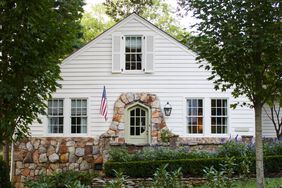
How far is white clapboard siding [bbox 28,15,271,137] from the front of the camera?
15352mm

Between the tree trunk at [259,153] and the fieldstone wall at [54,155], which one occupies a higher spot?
the tree trunk at [259,153]

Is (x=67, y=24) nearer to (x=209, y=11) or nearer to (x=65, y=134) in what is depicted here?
(x=209, y=11)

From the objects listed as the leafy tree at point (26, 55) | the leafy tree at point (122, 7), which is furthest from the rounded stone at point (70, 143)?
the leafy tree at point (122, 7)

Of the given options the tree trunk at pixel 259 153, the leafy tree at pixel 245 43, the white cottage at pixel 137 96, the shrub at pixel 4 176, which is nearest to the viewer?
the leafy tree at pixel 245 43

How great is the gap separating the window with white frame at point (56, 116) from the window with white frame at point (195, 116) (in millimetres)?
4699

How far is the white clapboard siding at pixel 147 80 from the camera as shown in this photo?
15352 millimetres

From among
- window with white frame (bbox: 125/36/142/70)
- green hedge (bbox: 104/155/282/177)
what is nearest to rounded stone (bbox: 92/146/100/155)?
window with white frame (bbox: 125/36/142/70)

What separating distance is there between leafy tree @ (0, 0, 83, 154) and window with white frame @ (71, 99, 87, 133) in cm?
784

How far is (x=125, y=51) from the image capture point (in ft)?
51.2

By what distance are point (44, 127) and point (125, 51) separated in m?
Answer: 4.09

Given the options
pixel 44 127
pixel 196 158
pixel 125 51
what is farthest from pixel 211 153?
pixel 44 127

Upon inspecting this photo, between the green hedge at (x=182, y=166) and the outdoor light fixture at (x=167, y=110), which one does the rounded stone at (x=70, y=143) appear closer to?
the outdoor light fixture at (x=167, y=110)

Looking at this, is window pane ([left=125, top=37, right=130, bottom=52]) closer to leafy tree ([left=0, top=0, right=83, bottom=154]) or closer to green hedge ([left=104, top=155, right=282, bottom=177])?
green hedge ([left=104, top=155, right=282, bottom=177])

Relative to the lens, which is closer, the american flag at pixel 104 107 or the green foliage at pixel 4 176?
the green foliage at pixel 4 176
